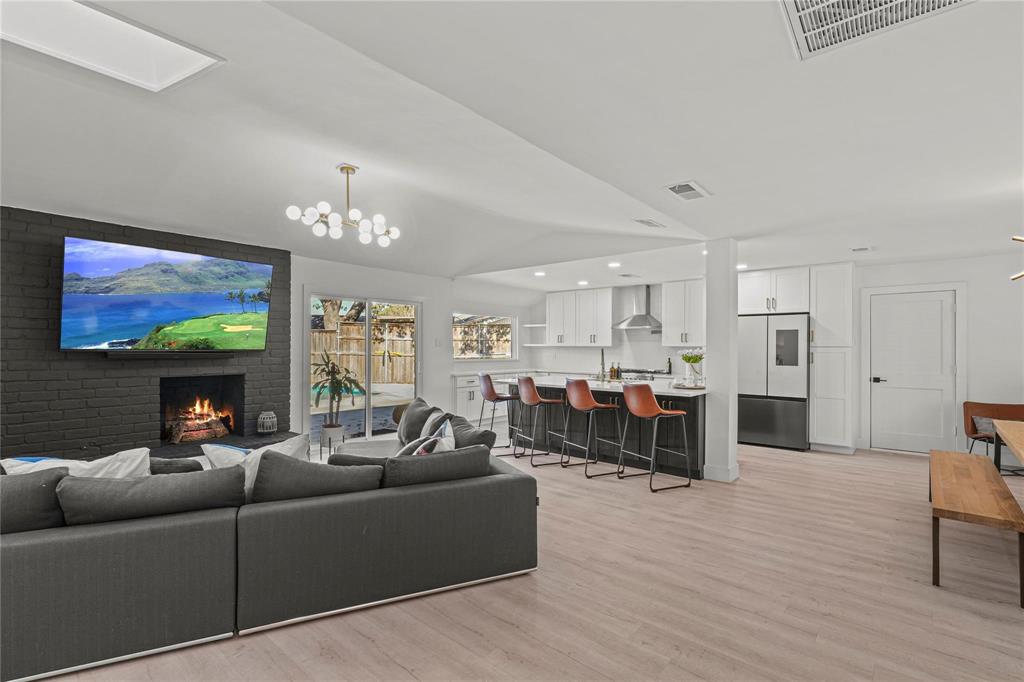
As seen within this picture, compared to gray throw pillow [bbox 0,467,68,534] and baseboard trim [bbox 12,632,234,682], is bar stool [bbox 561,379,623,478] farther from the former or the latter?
gray throw pillow [bbox 0,467,68,534]

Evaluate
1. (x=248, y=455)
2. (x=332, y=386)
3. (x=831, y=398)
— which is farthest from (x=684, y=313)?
(x=248, y=455)

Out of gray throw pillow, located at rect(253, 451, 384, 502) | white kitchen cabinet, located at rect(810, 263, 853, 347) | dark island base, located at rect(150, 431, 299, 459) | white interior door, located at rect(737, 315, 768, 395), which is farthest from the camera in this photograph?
white interior door, located at rect(737, 315, 768, 395)

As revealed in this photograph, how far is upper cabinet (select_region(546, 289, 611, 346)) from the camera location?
351 inches

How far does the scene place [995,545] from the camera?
3.38 meters

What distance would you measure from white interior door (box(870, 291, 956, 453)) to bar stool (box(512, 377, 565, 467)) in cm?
409

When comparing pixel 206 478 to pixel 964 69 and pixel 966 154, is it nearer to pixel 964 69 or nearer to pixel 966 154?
pixel 964 69

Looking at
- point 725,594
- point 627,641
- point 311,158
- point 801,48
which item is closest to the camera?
point 801,48

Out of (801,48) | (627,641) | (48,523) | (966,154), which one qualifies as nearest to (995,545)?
(966,154)

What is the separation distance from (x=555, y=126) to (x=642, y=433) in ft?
12.4

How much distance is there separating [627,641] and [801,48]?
8.13 feet

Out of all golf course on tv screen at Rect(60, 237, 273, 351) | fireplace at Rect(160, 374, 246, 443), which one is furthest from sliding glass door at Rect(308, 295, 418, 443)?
golf course on tv screen at Rect(60, 237, 273, 351)

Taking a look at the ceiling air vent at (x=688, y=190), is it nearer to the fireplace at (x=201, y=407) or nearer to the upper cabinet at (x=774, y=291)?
the upper cabinet at (x=774, y=291)

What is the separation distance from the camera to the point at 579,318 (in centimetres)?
926

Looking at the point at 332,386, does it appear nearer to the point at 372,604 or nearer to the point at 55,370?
the point at 55,370
